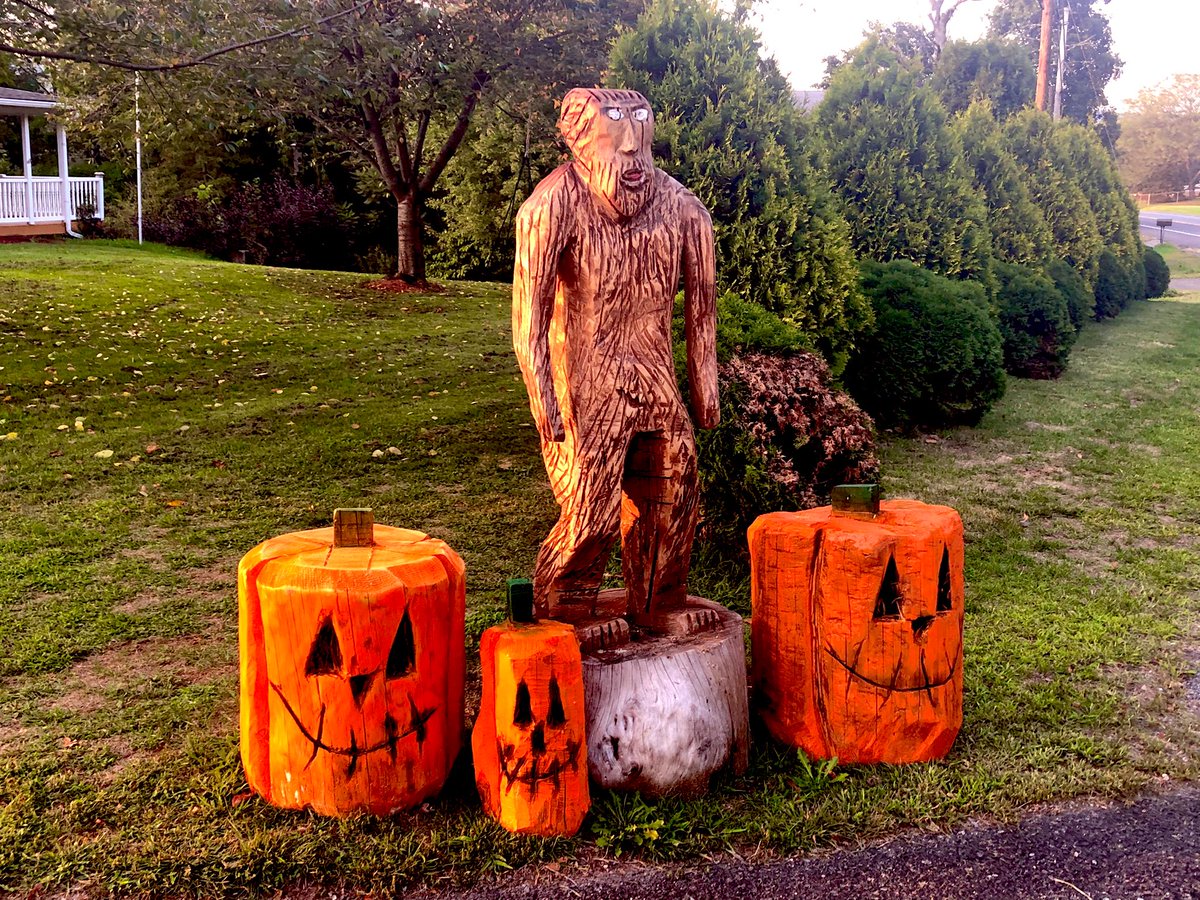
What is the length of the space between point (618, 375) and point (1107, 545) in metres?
4.08

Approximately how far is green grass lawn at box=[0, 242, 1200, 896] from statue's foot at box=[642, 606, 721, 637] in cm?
49

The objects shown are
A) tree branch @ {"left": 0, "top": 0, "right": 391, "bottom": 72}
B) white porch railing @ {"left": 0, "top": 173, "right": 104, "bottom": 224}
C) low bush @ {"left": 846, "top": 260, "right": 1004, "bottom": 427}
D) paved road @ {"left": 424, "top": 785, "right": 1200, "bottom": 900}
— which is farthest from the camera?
white porch railing @ {"left": 0, "top": 173, "right": 104, "bottom": 224}

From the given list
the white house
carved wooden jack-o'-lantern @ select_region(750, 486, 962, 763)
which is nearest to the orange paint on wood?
carved wooden jack-o'-lantern @ select_region(750, 486, 962, 763)

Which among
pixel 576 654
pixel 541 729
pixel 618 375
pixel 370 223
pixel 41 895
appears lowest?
pixel 41 895

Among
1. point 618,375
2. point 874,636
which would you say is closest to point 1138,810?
point 874,636

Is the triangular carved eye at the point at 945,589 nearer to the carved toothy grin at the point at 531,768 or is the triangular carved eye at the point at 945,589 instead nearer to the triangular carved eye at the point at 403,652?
the carved toothy grin at the point at 531,768

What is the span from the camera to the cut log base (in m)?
3.07

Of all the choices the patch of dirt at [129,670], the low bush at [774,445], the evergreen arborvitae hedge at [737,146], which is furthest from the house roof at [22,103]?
the low bush at [774,445]

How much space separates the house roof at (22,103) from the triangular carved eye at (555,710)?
69.9 feet

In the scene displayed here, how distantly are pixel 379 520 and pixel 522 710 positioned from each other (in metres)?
3.51

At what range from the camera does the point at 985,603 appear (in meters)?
4.90

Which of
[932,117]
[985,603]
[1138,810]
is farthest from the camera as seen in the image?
[932,117]

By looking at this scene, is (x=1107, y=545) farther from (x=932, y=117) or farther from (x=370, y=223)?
(x=370, y=223)

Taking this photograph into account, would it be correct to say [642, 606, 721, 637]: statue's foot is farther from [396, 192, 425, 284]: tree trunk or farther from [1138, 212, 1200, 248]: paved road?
[1138, 212, 1200, 248]: paved road
